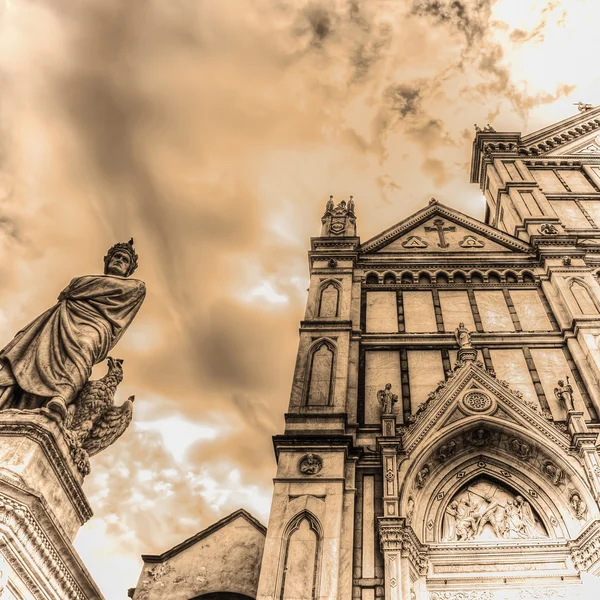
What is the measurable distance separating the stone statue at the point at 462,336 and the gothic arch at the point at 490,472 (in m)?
2.14

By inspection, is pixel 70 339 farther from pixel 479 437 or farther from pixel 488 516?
pixel 479 437

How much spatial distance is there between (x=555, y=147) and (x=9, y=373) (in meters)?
23.7

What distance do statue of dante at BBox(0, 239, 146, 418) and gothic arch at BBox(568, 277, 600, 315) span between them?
11.6m

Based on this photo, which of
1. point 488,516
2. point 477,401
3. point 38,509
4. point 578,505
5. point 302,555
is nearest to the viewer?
point 38,509

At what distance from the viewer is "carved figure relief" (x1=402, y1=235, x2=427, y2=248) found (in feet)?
59.7

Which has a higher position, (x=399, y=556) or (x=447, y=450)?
(x=447, y=450)

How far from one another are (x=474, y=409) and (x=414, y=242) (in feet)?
23.6

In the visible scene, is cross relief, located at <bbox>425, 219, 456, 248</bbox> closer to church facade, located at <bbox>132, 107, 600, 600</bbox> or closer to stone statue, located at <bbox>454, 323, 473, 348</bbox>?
church facade, located at <bbox>132, 107, 600, 600</bbox>

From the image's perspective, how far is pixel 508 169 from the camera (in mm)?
22234

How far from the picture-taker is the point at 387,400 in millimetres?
12312

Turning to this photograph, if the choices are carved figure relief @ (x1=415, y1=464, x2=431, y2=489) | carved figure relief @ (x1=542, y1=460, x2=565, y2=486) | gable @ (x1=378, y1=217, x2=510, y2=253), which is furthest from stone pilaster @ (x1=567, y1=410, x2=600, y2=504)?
gable @ (x1=378, y1=217, x2=510, y2=253)

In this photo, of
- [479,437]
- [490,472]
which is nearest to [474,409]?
[479,437]

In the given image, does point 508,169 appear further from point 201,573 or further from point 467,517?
point 201,573

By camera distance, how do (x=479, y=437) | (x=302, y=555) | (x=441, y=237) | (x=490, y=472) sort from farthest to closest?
1. (x=441, y=237)
2. (x=479, y=437)
3. (x=490, y=472)
4. (x=302, y=555)
